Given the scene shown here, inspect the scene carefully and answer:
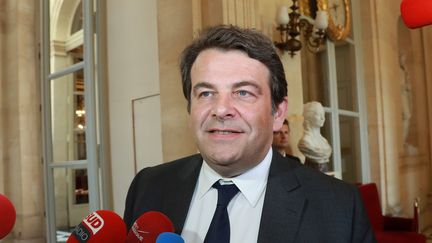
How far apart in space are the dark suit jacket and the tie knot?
0.10 metres

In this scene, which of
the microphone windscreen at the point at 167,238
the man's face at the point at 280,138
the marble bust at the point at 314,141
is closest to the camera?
the microphone windscreen at the point at 167,238

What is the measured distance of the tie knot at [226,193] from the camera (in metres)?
1.39

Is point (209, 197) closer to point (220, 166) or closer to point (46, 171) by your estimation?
point (220, 166)

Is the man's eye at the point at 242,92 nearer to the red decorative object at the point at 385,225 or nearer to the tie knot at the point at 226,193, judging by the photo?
the tie knot at the point at 226,193

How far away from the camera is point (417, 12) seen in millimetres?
1578

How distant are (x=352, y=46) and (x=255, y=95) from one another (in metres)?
5.81

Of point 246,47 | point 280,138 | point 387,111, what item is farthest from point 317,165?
point 387,111

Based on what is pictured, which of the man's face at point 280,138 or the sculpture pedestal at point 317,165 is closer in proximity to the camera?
the man's face at point 280,138

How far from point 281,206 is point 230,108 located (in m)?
0.34

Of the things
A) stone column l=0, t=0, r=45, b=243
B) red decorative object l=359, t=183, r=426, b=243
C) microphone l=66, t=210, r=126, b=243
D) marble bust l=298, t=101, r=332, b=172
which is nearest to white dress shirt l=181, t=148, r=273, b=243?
microphone l=66, t=210, r=126, b=243

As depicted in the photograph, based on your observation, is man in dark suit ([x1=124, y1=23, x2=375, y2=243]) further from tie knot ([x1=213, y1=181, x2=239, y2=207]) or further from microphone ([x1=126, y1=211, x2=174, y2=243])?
microphone ([x1=126, y1=211, x2=174, y2=243])

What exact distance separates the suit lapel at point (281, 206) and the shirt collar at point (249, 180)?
23mm

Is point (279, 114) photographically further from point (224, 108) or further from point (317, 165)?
point (317, 165)

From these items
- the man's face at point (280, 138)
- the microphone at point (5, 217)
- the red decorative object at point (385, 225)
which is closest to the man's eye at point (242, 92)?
the microphone at point (5, 217)
